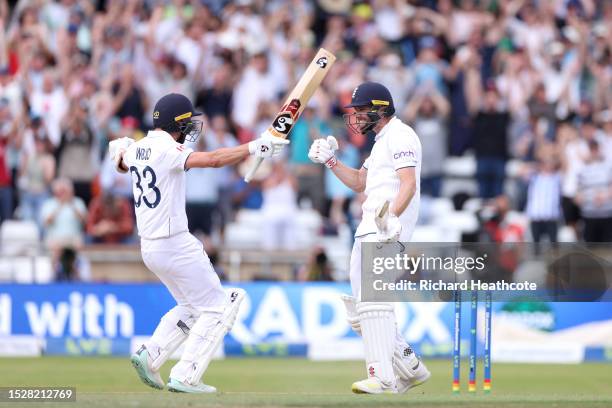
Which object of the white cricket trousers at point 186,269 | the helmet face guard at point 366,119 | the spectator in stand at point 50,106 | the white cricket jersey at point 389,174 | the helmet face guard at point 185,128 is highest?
the spectator in stand at point 50,106

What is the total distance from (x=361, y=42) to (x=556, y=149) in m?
3.14

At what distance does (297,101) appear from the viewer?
9.59 meters

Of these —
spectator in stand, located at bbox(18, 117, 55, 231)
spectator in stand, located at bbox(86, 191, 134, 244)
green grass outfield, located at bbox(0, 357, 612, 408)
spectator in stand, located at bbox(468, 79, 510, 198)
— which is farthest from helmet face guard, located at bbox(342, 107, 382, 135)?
spectator in stand, located at bbox(18, 117, 55, 231)

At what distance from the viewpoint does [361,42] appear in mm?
18188

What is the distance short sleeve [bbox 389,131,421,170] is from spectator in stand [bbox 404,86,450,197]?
771 centimetres

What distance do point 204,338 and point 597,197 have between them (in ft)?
27.2

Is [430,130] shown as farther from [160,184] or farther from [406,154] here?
[160,184]

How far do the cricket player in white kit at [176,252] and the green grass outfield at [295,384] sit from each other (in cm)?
28

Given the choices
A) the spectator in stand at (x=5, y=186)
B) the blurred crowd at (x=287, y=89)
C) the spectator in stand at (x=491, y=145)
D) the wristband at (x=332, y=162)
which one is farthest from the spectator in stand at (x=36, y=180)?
the wristband at (x=332, y=162)

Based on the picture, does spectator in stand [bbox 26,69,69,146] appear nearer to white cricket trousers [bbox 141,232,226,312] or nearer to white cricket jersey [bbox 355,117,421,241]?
white cricket trousers [bbox 141,232,226,312]

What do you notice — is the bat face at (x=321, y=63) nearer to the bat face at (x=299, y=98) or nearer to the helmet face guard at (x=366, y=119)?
the bat face at (x=299, y=98)

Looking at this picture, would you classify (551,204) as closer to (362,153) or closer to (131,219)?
(362,153)

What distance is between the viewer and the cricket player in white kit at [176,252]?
9180 millimetres

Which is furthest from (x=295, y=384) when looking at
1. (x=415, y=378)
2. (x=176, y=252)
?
(x=176, y=252)
